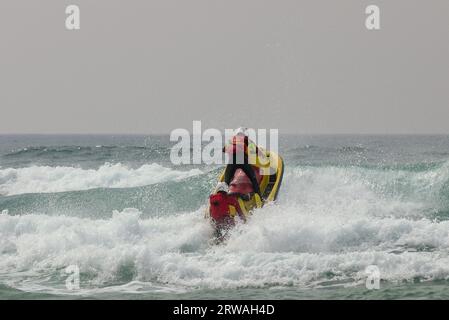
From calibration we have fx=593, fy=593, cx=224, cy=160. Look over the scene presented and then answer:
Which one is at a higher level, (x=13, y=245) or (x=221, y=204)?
(x=221, y=204)

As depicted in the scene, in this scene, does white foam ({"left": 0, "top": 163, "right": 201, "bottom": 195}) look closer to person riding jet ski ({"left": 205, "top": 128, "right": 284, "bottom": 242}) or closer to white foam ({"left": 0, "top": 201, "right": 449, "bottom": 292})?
person riding jet ski ({"left": 205, "top": 128, "right": 284, "bottom": 242})

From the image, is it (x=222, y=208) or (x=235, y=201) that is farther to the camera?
(x=235, y=201)

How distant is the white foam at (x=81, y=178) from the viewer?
70.6 ft

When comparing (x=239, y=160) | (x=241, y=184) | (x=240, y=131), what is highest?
(x=240, y=131)

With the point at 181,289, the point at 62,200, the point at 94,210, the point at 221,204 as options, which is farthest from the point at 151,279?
the point at 62,200

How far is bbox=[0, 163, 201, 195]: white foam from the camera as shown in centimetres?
2153

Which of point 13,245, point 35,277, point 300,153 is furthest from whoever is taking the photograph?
point 300,153

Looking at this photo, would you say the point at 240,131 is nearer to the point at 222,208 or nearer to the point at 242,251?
the point at 222,208

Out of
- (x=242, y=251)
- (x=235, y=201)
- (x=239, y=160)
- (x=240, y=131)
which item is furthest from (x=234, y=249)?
(x=240, y=131)

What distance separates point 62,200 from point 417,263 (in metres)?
11.5

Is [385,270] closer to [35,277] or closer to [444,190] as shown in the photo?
[35,277]

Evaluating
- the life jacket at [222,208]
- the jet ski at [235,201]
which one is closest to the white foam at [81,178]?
the jet ski at [235,201]

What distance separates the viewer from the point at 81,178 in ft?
75.4

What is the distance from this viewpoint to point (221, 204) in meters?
9.85
